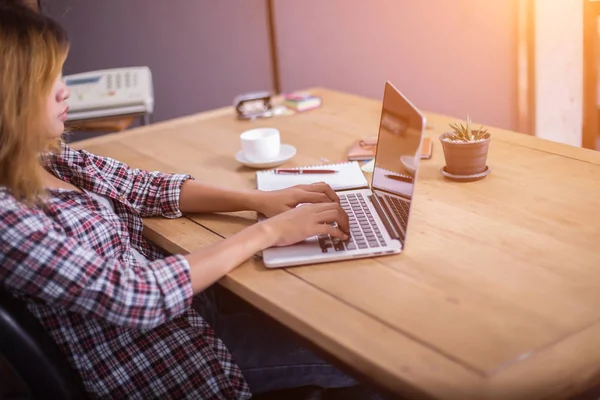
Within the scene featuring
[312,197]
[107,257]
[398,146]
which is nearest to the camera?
[107,257]

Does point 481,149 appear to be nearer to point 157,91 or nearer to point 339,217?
point 339,217

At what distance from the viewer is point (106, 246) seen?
1208 millimetres

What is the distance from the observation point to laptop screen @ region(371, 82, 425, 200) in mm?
1152

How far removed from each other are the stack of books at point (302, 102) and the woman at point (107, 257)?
789 mm

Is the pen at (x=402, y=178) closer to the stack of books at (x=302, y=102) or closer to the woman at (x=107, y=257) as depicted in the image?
the woman at (x=107, y=257)

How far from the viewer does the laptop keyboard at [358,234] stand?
1.17m

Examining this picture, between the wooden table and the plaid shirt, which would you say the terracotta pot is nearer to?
the wooden table

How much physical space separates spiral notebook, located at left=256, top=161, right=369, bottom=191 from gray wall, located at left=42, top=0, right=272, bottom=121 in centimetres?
154

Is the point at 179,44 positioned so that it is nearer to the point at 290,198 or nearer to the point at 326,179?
the point at 326,179

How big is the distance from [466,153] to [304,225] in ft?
1.45

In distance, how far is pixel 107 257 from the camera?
3.72ft

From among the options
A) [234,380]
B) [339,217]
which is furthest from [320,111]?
[234,380]

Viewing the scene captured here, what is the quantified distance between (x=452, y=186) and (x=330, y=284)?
491mm

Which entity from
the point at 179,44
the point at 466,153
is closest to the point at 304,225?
the point at 466,153
